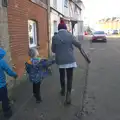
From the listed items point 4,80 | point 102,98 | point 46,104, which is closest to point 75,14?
point 102,98

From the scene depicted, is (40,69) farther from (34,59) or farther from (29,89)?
(29,89)

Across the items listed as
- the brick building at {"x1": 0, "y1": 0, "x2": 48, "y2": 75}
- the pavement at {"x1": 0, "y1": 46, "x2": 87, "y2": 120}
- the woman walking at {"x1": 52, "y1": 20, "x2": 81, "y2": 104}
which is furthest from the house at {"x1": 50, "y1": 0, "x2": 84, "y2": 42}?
the woman walking at {"x1": 52, "y1": 20, "x2": 81, "y2": 104}

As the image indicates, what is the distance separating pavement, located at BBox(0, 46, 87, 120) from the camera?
461cm

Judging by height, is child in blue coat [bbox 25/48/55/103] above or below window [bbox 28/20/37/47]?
below

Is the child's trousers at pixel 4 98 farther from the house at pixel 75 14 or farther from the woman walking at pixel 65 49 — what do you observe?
the house at pixel 75 14

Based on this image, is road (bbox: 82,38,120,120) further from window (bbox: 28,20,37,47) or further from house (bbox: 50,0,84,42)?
house (bbox: 50,0,84,42)

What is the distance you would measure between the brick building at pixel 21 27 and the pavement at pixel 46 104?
101 cm

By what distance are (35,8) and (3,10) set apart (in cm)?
382

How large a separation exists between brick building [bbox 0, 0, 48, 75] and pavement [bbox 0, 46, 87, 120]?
1.01 m

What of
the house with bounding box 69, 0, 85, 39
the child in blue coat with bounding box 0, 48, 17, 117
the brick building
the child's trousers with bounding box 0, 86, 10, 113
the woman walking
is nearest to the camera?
the child in blue coat with bounding box 0, 48, 17, 117

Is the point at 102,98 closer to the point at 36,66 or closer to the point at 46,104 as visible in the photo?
the point at 46,104

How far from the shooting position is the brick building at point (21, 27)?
6.38m

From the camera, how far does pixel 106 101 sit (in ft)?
17.9

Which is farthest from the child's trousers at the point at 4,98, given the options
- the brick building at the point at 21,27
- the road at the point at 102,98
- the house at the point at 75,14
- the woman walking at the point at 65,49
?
the house at the point at 75,14
